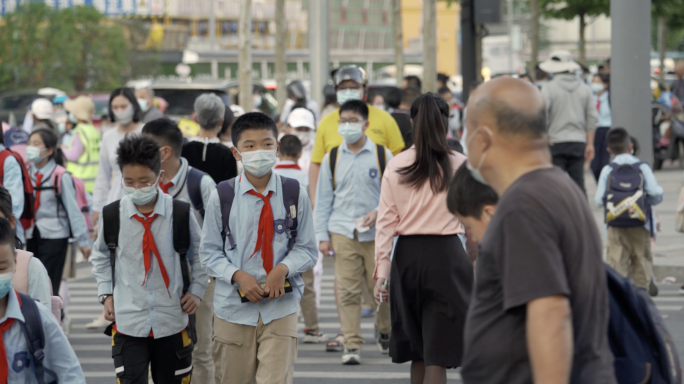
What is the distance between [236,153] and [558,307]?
303 cm

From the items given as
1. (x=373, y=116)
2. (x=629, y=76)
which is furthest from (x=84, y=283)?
(x=629, y=76)

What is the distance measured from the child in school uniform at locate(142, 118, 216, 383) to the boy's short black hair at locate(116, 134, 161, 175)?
2.47ft

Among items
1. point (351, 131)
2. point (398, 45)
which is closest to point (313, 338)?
point (351, 131)

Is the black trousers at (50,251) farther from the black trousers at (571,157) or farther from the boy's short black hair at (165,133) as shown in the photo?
the black trousers at (571,157)

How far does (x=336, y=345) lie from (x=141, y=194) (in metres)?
3.20

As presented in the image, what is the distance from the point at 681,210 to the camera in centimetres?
855

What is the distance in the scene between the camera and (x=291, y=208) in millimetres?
5195

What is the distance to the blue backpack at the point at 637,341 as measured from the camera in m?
2.94

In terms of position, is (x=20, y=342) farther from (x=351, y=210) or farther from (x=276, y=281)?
(x=351, y=210)

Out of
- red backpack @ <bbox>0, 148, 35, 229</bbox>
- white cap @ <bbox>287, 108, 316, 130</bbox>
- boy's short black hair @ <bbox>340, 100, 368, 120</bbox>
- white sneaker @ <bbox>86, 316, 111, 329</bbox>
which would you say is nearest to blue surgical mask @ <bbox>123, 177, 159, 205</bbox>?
red backpack @ <bbox>0, 148, 35, 229</bbox>

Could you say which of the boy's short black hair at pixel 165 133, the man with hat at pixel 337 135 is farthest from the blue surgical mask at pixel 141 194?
the man with hat at pixel 337 135

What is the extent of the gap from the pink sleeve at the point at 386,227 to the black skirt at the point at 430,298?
11 centimetres

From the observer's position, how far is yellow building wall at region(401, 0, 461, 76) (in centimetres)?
6788

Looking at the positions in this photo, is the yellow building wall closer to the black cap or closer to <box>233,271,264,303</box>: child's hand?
the black cap
